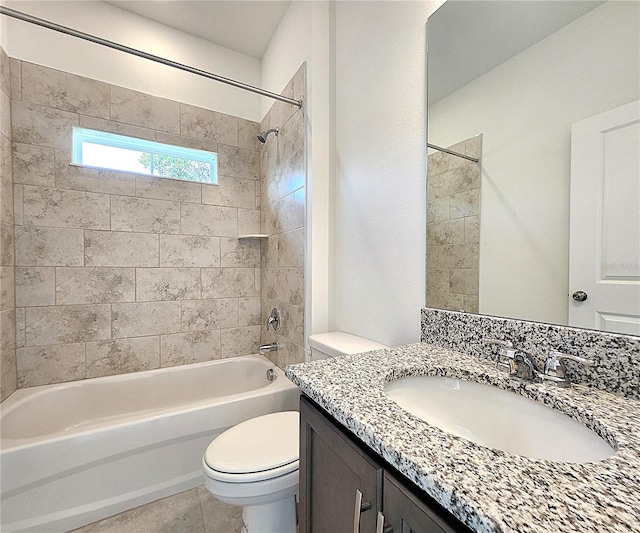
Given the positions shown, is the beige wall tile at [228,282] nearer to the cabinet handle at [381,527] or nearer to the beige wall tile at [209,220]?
the beige wall tile at [209,220]

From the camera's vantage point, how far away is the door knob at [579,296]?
0.78 meters

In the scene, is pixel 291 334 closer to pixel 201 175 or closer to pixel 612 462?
pixel 201 175

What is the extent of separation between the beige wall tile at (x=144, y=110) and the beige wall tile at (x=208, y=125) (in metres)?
0.06

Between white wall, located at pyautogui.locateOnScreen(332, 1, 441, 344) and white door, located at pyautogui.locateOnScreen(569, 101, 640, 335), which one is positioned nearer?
white door, located at pyautogui.locateOnScreen(569, 101, 640, 335)

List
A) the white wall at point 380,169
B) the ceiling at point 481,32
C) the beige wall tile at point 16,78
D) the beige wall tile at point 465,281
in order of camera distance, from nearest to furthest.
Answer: the ceiling at point 481,32 < the beige wall tile at point 465,281 < the white wall at point 380,169 < the beige wall tile at point 16,78

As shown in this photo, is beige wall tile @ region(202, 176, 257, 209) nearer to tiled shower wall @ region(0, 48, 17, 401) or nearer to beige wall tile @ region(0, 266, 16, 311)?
tiled shower wall @ region(0, 48, 17, 401)

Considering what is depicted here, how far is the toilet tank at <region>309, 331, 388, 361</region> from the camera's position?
1.42 meters

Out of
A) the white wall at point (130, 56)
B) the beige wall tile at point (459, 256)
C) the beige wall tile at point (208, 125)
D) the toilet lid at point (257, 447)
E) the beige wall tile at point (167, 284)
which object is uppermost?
the white wall at point (130, 56)

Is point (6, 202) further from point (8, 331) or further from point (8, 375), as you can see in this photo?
point (8, 375)

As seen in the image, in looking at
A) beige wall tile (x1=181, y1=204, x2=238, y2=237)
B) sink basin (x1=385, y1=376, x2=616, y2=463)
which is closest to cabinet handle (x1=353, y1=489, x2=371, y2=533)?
sink basin (x1=385, y1=376, x2=616, y2=463)

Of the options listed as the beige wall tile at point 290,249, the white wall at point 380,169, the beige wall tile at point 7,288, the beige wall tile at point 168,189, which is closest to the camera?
the white wall at point 380,169

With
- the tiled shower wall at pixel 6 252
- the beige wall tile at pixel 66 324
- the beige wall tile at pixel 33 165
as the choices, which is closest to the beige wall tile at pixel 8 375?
the tiled shower wall at pixel 6 252

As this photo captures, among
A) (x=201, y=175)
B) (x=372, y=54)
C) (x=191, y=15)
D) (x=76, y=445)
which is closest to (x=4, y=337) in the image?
(x=76, y=445)

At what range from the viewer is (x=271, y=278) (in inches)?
94.7
